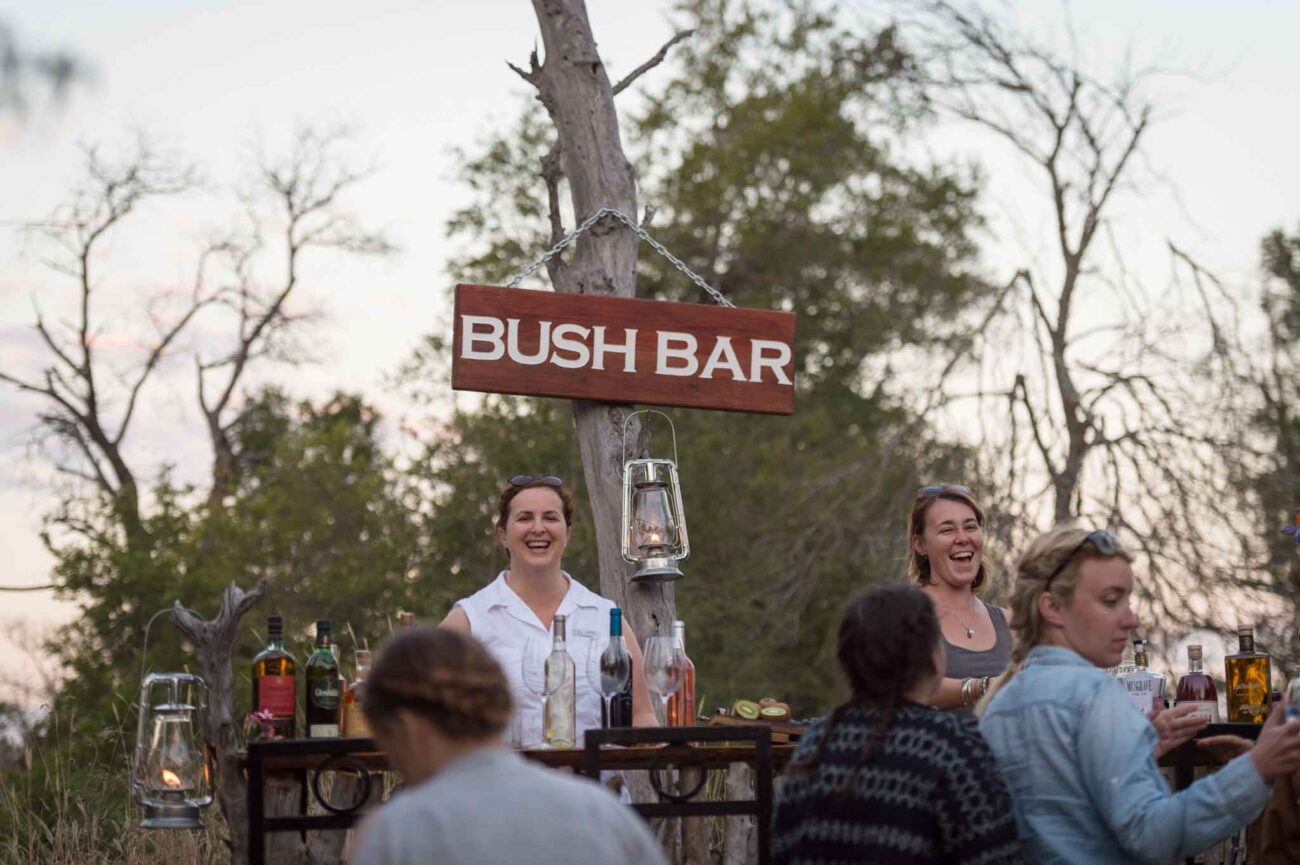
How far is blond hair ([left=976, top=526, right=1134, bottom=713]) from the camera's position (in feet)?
9.76

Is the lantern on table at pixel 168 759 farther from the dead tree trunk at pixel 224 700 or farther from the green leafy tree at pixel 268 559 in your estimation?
the green leafy tree at pixel 268 559

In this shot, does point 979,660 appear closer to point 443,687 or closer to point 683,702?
point 683,702

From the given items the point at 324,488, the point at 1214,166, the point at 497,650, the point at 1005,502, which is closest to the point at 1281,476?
the point at 1005,502

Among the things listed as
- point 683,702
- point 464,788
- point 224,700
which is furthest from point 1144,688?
point 464,788

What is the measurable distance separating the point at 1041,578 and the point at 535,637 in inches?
63.7

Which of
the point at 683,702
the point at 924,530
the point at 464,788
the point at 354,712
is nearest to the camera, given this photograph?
the point at 464,788

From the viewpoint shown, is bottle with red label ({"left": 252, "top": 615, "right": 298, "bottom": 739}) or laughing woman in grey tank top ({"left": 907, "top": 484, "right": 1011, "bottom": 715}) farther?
laughing woman in grey tank top ({"left": 907, "top": 484, "right": 1011, "bottom": 715})

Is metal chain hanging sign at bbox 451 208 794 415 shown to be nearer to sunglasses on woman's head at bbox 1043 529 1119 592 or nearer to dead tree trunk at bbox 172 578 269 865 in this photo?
dead tree trunk at bbox 172 578 269 865

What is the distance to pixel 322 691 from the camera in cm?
369

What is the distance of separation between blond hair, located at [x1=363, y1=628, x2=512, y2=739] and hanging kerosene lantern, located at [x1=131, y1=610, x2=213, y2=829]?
5.19 ft

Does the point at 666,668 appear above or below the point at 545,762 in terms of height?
above

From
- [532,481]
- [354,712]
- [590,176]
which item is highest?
[590,176]

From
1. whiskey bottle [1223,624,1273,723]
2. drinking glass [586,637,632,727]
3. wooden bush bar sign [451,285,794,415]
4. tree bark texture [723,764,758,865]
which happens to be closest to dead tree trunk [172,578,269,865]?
drinking glass [586,637,632,727]

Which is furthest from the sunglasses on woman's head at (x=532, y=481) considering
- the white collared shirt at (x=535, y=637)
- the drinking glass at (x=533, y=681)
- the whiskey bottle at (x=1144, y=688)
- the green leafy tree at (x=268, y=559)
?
the green leafy tree at (x=268, y=559)
